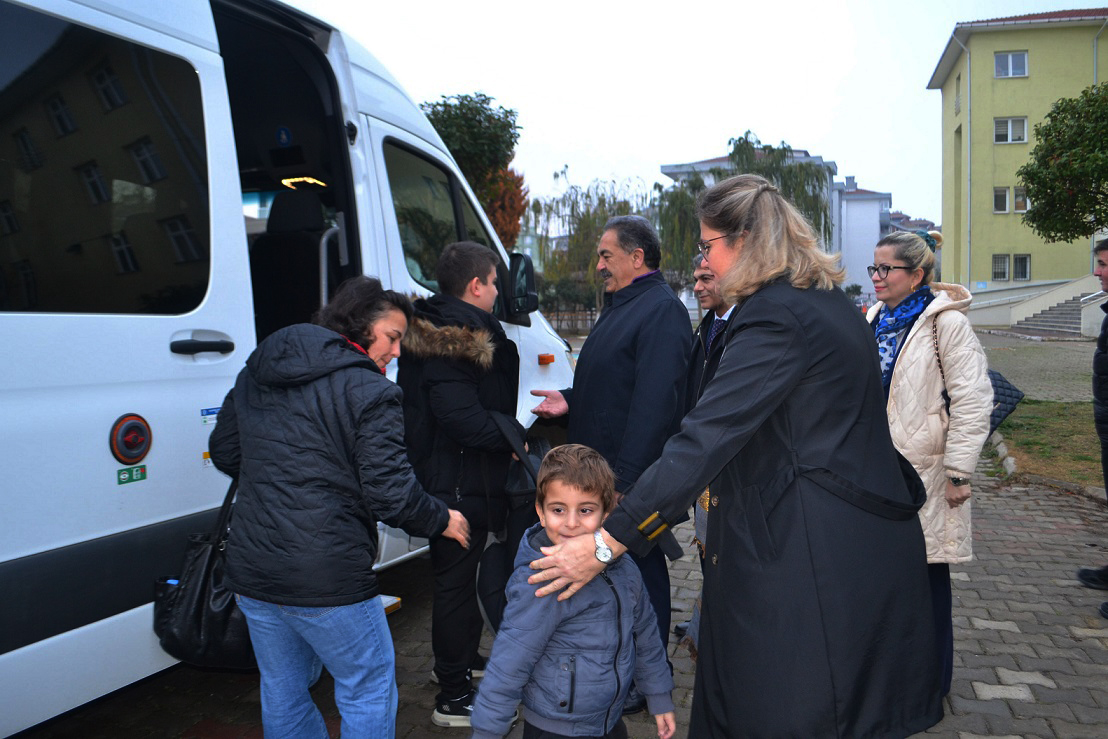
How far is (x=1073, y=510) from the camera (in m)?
6.91

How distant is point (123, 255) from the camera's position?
8.79 ft

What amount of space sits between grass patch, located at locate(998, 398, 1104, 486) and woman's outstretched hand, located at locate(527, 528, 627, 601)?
7273 mm

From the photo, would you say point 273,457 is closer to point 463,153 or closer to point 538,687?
point 538,687

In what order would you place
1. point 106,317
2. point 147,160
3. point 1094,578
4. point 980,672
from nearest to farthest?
point 106,317
point 147,160
point 980,672
point 1094,578

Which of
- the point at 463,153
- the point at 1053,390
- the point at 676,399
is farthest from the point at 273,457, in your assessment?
the point at 1053,390

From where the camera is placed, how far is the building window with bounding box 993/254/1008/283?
1490 inches

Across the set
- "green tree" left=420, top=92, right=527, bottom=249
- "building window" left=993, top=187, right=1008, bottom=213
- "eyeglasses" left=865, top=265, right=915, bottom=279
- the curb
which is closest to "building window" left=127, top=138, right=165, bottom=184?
"eyeglasses" left=865, top=265, right=915, bottom=279

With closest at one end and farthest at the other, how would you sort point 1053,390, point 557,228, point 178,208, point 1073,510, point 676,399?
1. point 178,208
2. point 676,399
3. point 1073,510
4. point 1053,390
5. point 557,228

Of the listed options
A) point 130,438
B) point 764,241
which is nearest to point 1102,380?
point 764,241

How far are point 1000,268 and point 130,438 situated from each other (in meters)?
42.0

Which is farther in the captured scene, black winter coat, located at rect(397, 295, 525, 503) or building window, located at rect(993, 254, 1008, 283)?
building window, located at rect(993, 254, 1008, 283)

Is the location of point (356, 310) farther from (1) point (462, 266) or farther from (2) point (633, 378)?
(2) point (633, 378)

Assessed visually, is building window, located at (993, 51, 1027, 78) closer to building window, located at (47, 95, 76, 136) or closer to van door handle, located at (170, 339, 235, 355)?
van door handle, located at (170, 339, 235, 355)

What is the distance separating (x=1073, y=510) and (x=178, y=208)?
7.18 meters
